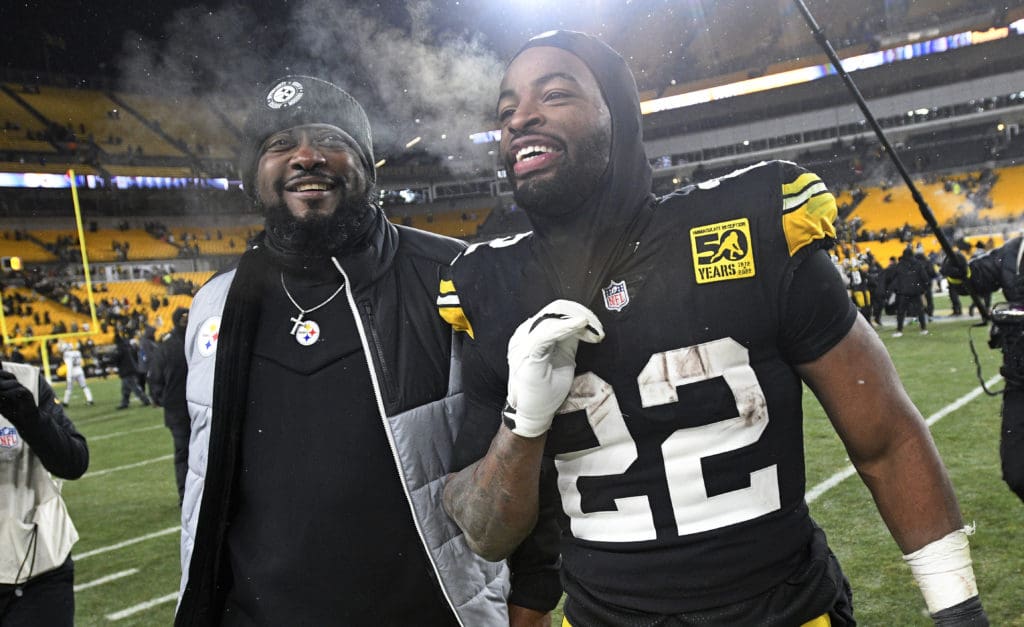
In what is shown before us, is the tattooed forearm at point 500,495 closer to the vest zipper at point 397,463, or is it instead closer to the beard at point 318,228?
the vest zipper at point 397,463

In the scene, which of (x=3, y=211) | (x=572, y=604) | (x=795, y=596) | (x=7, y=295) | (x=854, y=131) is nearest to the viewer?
(x=795, y=596)

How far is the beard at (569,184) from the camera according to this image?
1.48 meters

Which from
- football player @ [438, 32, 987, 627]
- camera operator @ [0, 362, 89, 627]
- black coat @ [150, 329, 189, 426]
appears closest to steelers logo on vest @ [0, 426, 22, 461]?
Answer: camera operator @ [0, 362, 89, 627]

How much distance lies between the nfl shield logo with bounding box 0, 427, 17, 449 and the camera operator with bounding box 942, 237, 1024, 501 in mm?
3701

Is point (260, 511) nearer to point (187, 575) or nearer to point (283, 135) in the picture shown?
point (187, 575)

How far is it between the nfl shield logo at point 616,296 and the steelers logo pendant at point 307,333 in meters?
0.81

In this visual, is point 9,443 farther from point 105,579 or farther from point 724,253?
point 105,579

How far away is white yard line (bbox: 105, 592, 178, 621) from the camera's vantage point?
445 cm

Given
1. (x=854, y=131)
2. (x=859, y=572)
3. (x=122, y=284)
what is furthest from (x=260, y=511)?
(x=854, y=131)

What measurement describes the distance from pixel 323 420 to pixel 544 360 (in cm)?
73

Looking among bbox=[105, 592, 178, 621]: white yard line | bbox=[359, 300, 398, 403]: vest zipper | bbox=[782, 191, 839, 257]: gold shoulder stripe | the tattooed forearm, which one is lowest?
bbox=[105, 592, 178, 621]: white yard line

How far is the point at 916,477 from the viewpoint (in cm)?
138

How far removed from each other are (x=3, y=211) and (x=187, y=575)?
73.5 ft

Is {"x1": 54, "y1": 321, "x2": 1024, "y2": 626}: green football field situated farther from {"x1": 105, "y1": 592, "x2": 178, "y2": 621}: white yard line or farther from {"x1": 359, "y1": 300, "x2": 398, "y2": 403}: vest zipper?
{"x1": 359, "y1": 300, "x2": 398, "y2": 403}: vest zipper
